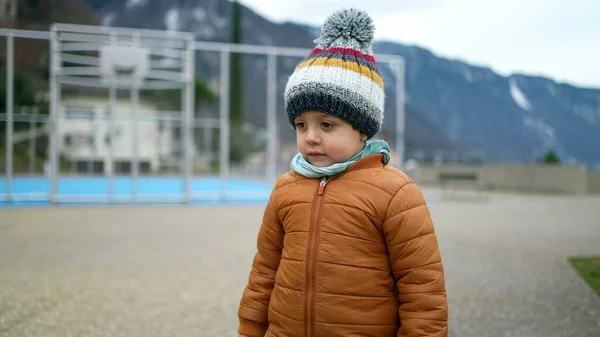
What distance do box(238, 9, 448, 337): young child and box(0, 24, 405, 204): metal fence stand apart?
0.94 metres

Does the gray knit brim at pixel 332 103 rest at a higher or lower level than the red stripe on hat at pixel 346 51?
lower

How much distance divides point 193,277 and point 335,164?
3.00 meters

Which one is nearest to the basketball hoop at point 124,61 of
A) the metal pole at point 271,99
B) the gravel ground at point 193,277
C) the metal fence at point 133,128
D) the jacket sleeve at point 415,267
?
the metal fence at point 133,128

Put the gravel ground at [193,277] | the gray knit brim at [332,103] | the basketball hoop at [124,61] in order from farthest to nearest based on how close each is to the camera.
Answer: the basketball hoop at [124,61] → the gravel ground at [193,277] → the gray knit brim at [332,103]

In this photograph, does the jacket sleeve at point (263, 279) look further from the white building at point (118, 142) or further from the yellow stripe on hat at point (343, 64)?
the white building at point (118, 142)

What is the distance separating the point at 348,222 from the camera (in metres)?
1.65

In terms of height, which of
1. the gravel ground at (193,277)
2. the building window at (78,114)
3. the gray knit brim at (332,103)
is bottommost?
the gravel ground at (193,277)

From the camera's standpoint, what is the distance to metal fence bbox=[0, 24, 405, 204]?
1174 centimetres

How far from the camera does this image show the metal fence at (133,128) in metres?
11.7

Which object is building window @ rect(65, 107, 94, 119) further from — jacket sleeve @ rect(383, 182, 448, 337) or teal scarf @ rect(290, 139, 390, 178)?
jacket sleeve @ rect(383, 182, 448, 337)

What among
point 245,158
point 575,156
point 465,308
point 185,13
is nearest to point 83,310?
point 465,308

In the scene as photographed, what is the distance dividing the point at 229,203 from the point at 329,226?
1148 cm

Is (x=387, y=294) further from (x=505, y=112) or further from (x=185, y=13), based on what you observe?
(x=185, y=13)

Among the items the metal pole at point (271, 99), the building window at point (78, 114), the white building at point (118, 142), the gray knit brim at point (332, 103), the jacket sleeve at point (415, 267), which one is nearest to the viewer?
the jacket sleeve at point (415, 267)
